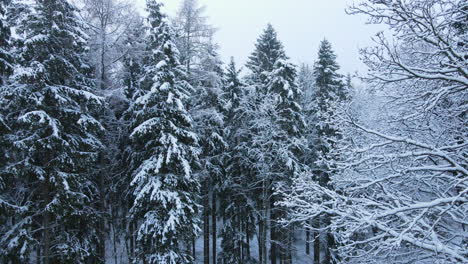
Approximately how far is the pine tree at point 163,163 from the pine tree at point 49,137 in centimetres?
225

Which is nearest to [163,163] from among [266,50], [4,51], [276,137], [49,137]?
[49,137]

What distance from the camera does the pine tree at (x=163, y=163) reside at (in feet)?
43.4

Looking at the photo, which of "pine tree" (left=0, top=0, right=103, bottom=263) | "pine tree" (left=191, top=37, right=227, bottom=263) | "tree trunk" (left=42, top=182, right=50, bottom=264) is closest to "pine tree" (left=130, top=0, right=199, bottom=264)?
"pine tree" (left=0, top=0, right=103, bottom=263)

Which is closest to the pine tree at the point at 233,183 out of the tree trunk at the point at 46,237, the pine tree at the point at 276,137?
the pine tree at the point at 276,137

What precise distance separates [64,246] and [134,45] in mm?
→ 10267

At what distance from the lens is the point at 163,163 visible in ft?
45.6

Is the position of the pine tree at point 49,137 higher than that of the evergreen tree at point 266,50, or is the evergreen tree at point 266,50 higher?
the evergreen tree at point 266,50

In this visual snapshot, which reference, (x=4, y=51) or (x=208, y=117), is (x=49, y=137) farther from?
(x=208, y=117)

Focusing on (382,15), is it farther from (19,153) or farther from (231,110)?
(231,110)

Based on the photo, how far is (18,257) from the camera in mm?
11961

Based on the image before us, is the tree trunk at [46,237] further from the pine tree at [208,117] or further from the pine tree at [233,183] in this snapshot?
the pine tree at [233,183]

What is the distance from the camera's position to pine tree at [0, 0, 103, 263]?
37.5ft

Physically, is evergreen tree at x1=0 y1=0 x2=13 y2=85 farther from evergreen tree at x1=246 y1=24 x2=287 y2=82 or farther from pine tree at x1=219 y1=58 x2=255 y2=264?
evergreen tree at x1=246 y1=24 x2=287 y2=82

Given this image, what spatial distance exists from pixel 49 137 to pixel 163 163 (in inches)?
181
